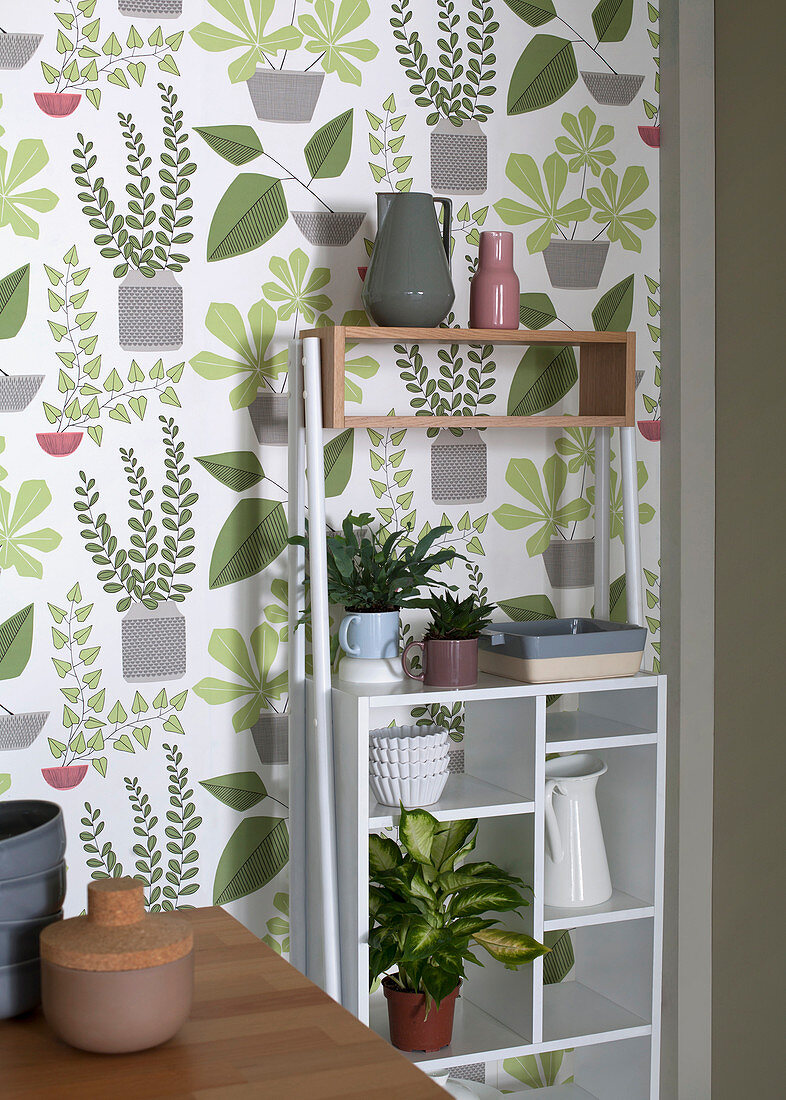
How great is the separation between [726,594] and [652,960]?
729 mm

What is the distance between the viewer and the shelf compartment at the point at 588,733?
82.9 inches

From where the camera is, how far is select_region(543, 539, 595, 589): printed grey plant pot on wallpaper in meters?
2.45

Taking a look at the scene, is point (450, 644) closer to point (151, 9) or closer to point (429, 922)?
point (429, 922)

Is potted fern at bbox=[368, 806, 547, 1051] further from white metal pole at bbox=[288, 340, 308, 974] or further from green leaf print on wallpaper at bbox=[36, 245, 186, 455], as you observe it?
green leaf print on wallpaper at bbox=[36, 245, 186, 455]

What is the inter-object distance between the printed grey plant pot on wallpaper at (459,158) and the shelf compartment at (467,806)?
3.83 ft

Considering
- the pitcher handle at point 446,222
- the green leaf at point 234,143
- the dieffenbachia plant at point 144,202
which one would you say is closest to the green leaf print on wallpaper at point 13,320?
the dieffenbachia plant at point 144,202

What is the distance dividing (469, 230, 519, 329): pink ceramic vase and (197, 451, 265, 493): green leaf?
478mm

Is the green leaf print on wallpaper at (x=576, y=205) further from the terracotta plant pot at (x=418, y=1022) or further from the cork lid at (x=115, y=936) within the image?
the cork lid at (x=115, y=936)

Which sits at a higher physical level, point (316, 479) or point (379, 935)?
point (316, 479)

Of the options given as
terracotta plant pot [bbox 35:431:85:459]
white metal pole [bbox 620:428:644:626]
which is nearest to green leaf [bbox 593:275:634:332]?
white metal pole [bbox 620:428:644:626]

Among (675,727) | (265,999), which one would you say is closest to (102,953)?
(265,999)

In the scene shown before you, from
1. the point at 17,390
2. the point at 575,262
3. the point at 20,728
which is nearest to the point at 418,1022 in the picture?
the point at 20,728

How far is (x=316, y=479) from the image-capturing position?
1963 millimetres

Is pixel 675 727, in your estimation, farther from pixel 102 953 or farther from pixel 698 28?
pixel 102 953
